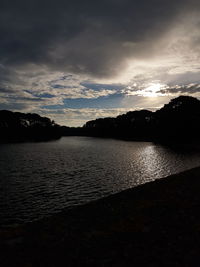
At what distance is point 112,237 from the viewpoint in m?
10.5

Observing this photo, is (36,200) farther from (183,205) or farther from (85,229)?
(183,205)

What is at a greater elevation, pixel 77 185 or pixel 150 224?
pixel 150 224

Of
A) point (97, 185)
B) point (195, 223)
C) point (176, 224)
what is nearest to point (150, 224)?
point (176, 224)

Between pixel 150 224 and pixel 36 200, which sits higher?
pixel 150 224

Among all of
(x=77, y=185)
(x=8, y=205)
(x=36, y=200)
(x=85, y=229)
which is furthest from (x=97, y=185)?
(x=85, y=229)

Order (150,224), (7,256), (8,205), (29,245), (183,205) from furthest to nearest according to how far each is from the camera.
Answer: (8,205), (183,205), (150,224), (29,245), (7,256)

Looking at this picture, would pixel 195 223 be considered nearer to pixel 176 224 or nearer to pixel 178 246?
pixel 176 224

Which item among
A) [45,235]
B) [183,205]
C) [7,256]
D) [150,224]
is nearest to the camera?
[7,256]

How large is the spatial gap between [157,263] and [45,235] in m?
6.19

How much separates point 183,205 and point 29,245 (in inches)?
434

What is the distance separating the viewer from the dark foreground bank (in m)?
8.59

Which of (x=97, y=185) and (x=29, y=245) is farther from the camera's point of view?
(x=97, y=185)

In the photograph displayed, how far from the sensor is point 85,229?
38.3 ft

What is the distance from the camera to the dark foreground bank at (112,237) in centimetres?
859
